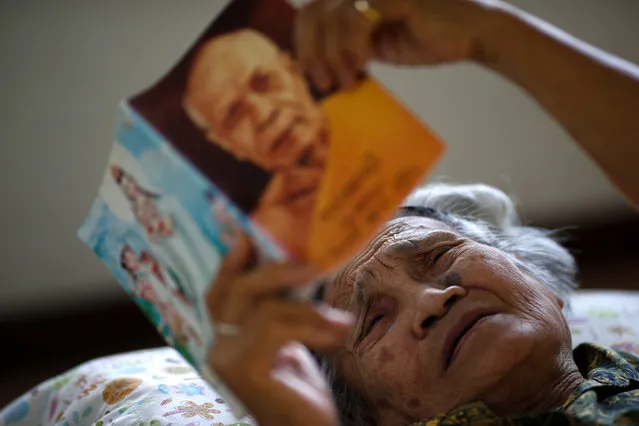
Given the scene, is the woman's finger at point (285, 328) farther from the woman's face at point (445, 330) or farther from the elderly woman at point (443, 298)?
the woman's face at point (445, 330)

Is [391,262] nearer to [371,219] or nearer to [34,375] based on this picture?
[371,219]

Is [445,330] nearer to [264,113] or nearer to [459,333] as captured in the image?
[459,333]

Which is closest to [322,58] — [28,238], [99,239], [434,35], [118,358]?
[434,35]

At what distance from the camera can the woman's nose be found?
953mm

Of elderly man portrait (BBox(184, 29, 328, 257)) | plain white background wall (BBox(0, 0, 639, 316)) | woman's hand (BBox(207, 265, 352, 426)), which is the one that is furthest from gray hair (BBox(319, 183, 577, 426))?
plain white background wall (BBox(0, 0, 639, 316))

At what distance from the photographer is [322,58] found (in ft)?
2.54

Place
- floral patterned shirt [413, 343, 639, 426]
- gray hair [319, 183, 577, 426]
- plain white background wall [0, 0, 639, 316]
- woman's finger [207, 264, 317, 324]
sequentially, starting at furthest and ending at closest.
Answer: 1. plain white background wall [0, 0, 639, 316]
2. gray hair [319, 183, 577, 426]
3. floral patterned shirt [413, 343, 639, 426]
4. woman's finger [207, 264, 317, 324]

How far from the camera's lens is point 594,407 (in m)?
0.90

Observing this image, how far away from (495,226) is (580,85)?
58 cm

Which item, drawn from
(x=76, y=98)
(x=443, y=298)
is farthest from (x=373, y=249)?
(x=76, y=98)

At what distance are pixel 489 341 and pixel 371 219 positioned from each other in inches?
10.6

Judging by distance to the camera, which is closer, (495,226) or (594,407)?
(594,407)

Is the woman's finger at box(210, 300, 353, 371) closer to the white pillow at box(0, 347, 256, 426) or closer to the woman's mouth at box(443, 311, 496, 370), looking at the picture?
the woman's mouth at box(443, 311, 496, 370)

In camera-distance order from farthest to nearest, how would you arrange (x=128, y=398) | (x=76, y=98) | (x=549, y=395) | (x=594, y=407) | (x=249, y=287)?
(x=76, y=98) → (x=128, y=398) → (x=549, y=395) → (x=594, y=407) → (x=249, y=287)
